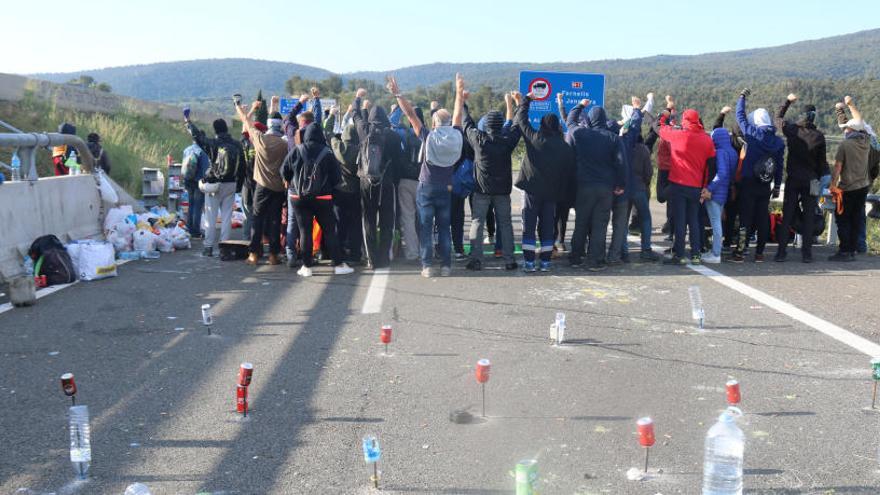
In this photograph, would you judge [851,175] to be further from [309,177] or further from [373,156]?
[309,177]

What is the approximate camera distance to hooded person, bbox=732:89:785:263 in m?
11.4

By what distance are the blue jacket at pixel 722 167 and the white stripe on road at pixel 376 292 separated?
4729mm

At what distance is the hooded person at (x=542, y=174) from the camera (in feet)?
35.4

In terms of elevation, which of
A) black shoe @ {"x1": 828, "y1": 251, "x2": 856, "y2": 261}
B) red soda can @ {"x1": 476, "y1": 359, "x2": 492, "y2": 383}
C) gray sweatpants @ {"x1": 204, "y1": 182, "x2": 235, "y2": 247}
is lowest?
black shoe @ {"x1": 828, "y1": 251, "x2": 856, "y2": 261}

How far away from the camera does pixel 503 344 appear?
7305 mm

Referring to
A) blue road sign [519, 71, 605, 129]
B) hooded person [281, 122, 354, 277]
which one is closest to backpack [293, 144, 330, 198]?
hooded person [281, 122, 354, 277]

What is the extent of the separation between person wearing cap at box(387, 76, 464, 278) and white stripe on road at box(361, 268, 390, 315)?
0.59m

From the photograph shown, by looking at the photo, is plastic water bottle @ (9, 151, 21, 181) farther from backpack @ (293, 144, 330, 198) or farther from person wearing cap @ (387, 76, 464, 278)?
person wearing cap @ (387, 76, 464, 278)

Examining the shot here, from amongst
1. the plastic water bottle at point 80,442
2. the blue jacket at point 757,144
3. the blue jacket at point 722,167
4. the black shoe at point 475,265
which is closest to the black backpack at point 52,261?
the black shoe at point 475,265

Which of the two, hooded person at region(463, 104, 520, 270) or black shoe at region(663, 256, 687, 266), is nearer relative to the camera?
hooded person at region(463, 104, 520, 270)

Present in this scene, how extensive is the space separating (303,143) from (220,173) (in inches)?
76.6

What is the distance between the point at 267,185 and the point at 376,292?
2839mm

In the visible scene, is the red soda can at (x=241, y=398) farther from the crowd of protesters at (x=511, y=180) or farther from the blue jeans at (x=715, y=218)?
the blue jeans at (x=715, y=218)

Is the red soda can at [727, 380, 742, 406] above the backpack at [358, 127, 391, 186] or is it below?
below
